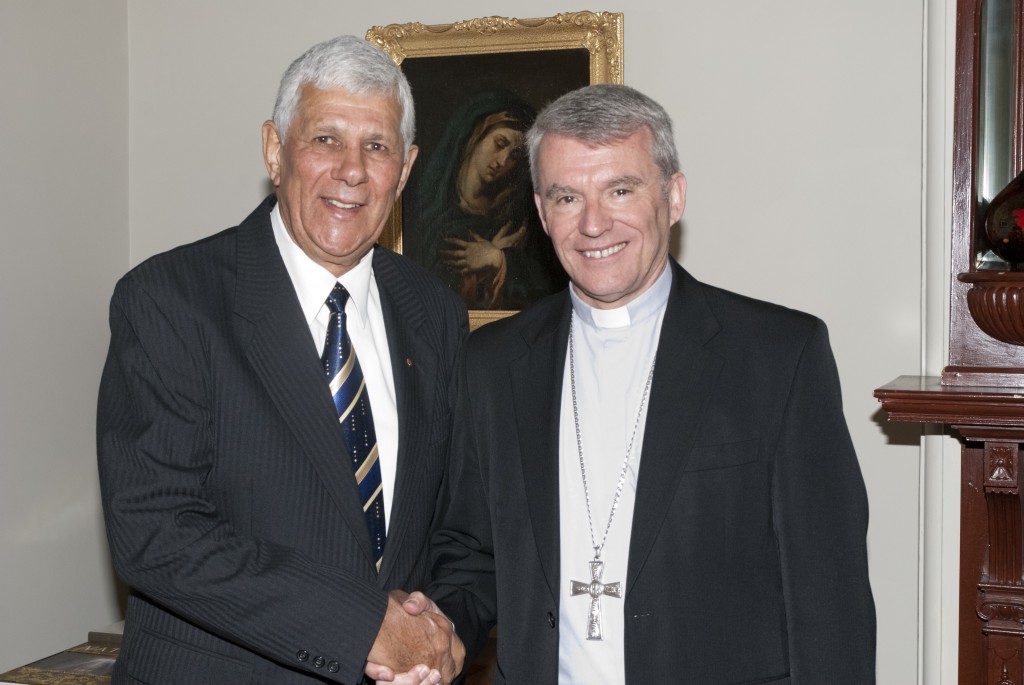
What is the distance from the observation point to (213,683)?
1.96 metres

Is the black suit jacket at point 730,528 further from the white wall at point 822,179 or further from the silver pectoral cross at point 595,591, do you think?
the white wall at point 822,179

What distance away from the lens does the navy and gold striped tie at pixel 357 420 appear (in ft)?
6.84

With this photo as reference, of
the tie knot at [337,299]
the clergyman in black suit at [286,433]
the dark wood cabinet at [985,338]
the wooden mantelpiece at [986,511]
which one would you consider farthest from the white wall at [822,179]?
the tie knot at [337,299]

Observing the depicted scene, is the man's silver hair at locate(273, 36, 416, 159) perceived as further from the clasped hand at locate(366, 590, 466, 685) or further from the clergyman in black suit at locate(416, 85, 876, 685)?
the clasped hand at locate(366, 590, 466, 685)

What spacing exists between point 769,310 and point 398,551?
2.93 feet

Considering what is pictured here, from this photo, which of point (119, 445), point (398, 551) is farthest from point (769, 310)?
point (119, 445)

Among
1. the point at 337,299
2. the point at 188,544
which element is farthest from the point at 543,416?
the point at 188,544

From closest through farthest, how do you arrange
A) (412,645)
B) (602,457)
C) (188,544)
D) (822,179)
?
(188,544)
(412,645)
(602,457)
(822,179)

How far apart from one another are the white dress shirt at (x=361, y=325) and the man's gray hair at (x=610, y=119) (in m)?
0.51

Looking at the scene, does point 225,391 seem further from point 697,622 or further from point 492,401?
point 697,622

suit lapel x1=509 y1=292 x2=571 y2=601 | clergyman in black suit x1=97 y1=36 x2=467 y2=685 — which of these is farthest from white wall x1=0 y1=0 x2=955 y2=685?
clergyman in black suit x1=97 y1=36 x2=467 y2=685

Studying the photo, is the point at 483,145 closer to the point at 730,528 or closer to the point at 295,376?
the point at 295,376

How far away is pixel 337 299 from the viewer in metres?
2.17

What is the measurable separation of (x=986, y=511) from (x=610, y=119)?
184 cm
